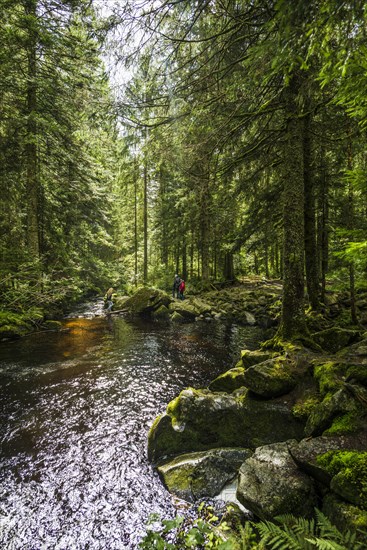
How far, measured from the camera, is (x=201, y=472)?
13.3 ft

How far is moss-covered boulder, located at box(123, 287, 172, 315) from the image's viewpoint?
702 inches

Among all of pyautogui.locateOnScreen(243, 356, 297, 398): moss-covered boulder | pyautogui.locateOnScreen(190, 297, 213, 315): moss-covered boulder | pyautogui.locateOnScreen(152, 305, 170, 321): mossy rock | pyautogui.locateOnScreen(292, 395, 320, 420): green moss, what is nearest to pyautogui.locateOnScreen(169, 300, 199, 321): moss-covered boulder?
pyautogui.locateOnScreen(190, 297, 213, 315): moss-covered boulder

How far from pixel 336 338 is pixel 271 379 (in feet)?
8.39

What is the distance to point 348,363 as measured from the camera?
4.69 metres

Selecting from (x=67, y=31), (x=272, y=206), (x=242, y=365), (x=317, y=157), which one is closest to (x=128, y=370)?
(x=242, y=365)

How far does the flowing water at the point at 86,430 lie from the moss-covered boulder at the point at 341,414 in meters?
2.39

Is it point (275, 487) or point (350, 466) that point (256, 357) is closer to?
point (275, 487)

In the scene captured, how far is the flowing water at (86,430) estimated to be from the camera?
138 inches

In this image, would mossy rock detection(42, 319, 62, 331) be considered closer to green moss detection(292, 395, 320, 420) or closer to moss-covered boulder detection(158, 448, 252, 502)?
moss-covered boulder detection(158, 448, 252, 502)

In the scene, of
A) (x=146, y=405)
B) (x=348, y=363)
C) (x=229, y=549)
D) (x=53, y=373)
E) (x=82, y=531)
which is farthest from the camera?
(x=53, y=373)

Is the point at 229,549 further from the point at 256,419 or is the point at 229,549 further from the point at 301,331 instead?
the point at 301,331

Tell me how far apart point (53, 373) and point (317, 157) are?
38.3ft

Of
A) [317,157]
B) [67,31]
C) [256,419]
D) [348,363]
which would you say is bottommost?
[256,419]

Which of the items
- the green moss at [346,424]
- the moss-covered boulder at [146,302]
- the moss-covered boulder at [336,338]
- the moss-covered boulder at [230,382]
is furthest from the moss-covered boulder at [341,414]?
the moss-covered boulder at [146,302]
